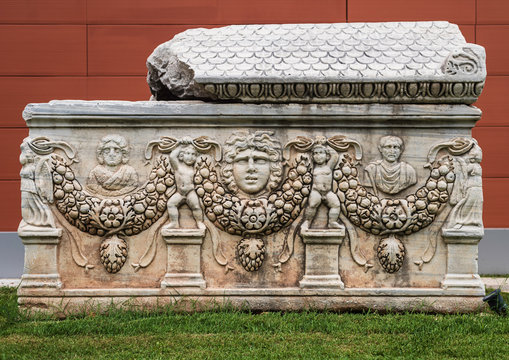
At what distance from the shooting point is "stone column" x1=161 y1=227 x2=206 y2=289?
4578mm

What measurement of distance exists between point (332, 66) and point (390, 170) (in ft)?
2.68

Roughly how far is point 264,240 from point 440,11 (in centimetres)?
385

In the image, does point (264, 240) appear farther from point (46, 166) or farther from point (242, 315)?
point (46, 166)

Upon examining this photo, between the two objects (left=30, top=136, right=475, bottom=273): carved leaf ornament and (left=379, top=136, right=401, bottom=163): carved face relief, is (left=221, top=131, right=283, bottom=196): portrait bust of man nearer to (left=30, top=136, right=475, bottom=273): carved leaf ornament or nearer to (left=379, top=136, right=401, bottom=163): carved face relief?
(left=30, top=136, right=475, bottom=273): carved leaf ornament

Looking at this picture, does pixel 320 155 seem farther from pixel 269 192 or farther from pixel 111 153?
pixel 111 153

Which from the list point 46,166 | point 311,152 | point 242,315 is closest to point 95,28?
point 46,166

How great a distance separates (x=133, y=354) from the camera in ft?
11.9

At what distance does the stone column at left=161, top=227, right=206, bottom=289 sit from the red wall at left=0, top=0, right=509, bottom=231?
290 cm

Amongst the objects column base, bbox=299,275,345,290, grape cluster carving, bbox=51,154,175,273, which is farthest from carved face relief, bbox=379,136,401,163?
grape cluster carving, bbox=51,154,175,273

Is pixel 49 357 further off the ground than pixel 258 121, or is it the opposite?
pixel 258 121

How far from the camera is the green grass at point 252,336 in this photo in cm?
365

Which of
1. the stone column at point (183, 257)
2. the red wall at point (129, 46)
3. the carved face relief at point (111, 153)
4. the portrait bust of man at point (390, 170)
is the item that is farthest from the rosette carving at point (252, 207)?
the red wall at point (129, 46)

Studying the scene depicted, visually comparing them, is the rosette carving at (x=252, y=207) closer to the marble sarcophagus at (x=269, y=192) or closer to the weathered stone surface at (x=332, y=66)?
the marble sarcophagus at (x=269, y=192)

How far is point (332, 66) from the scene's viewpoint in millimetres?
4645
